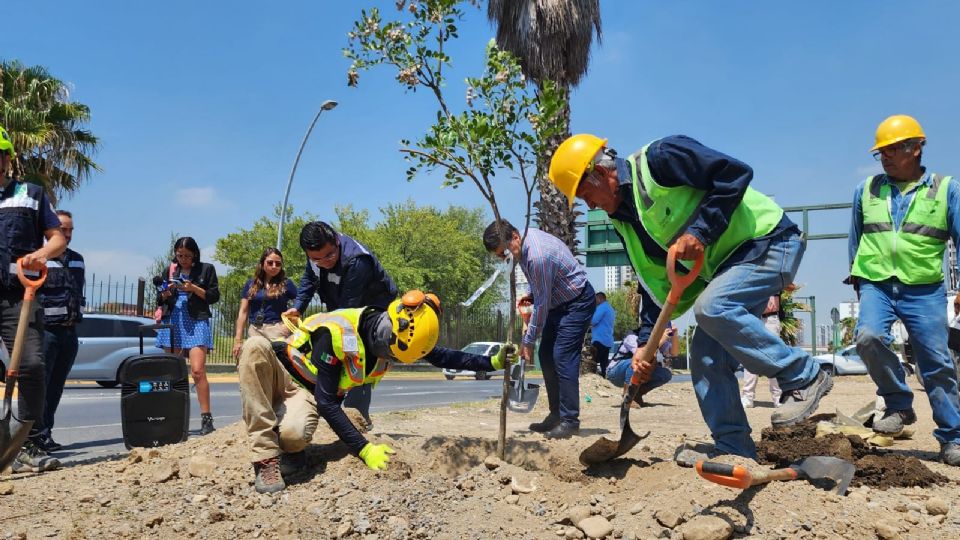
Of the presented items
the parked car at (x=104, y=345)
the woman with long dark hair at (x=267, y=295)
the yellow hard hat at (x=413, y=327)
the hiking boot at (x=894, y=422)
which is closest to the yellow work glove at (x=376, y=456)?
the yellow hard hat at (x=413, y=327)

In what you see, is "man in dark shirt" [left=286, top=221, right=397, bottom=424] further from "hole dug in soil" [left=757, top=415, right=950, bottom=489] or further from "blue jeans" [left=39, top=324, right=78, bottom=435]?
"hole dug in soil" [left=757, top=415, right=950, bottom=489]

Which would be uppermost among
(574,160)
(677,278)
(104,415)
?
(574,160)

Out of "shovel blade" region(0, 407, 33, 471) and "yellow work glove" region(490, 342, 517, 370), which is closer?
"yellow work glove" region(490, 342, 517, 370)

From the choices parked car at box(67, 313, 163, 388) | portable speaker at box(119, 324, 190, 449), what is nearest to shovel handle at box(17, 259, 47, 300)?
portable speaker at box(119, 324, 190, 449)

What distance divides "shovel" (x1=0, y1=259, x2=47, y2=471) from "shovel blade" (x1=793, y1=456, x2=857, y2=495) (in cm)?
411

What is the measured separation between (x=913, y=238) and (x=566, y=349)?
240 cm

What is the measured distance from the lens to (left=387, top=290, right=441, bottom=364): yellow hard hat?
3.65m

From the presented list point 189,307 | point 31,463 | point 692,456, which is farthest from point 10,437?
point 692,456

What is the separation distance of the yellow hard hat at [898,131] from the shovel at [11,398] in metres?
5.00

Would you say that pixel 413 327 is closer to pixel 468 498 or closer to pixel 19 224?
pixel 468 498

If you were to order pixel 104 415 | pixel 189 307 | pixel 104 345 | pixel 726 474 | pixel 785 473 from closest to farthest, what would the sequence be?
pixel 726 474, pixel 785 473, pixel 189 307, pixel 104 415, pixel 104 345

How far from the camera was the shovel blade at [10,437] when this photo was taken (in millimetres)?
4211

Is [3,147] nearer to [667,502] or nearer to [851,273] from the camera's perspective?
[667,502]

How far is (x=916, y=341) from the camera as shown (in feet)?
14.2
